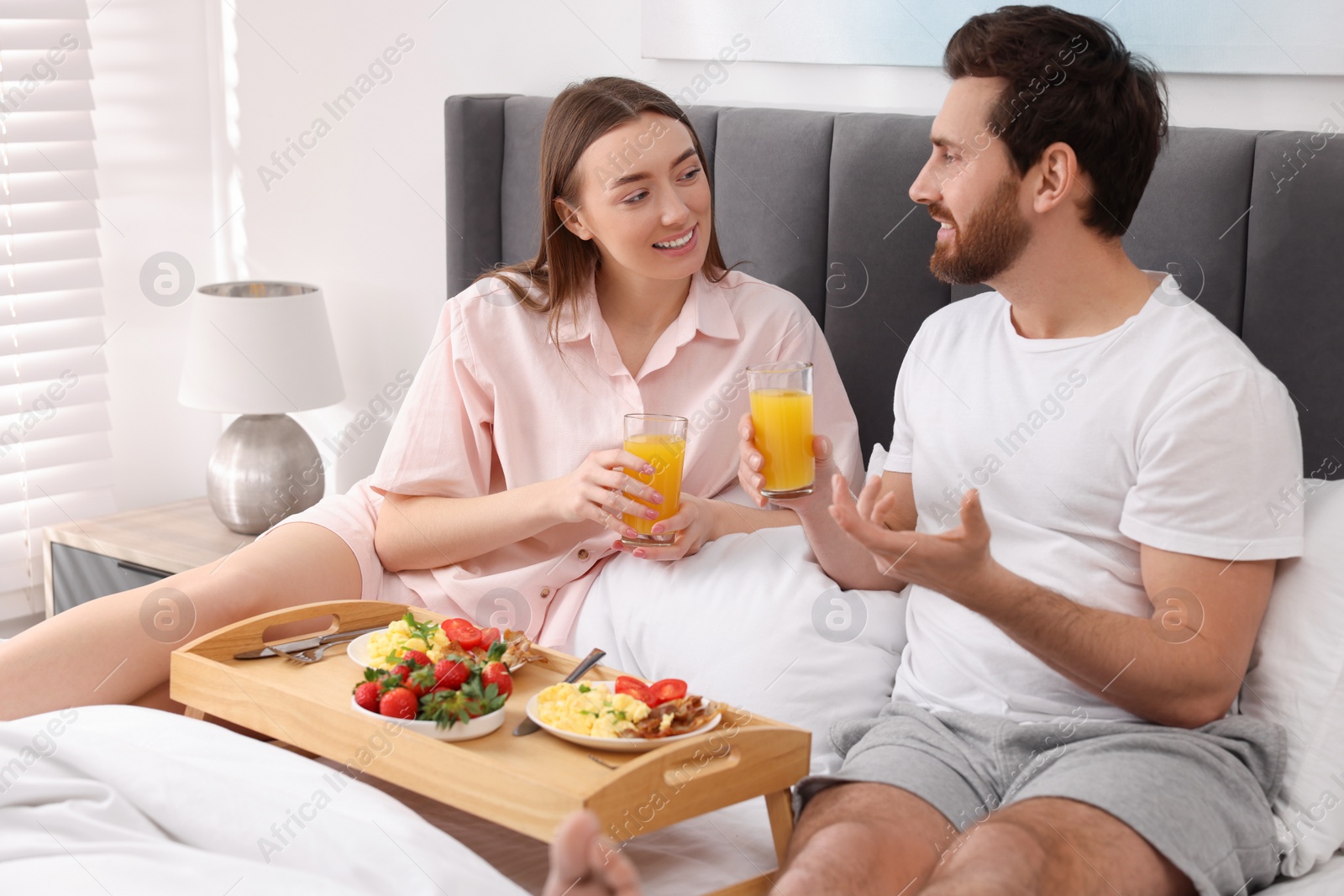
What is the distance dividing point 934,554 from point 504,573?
0.92m

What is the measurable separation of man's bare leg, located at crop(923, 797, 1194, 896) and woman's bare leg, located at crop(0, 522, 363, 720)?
1.09 m

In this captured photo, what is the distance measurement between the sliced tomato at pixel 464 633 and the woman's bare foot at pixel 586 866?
0.79 meters

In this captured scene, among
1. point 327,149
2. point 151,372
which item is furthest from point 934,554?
point 151,372

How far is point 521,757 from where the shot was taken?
1.38m

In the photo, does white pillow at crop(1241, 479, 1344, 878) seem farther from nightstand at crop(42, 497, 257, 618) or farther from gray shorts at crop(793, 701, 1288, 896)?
nightstand at crop(42, 497, 257, 618)

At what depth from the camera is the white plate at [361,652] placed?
162 cm

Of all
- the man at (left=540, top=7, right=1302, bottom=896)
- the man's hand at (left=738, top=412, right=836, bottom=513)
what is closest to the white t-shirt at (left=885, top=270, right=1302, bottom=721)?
the man at (left=540, top=7, right=1302, bottom=896)

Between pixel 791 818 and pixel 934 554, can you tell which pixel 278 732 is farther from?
pixel 934 554

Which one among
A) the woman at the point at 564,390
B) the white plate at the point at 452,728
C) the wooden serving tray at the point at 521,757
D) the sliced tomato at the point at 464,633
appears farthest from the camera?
the woman at the point at 564,390

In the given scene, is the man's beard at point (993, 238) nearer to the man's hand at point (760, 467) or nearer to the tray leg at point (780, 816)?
the man's hand at point (760, 467)

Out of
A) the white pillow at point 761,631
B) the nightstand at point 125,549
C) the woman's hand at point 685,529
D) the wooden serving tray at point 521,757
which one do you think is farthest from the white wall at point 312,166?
the wooden serving tray at point 521,757

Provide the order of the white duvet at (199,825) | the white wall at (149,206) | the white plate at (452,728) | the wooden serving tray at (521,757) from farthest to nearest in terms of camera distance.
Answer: the white wall at (149,206) < the white plate at (452,728) < the wooden serving tray at (521,757) < the white duvet at (199,825)

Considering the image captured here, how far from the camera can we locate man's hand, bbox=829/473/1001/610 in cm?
128

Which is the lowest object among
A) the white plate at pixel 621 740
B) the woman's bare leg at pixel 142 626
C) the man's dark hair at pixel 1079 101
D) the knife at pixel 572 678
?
the woman's bare leg at pixel 142 626
